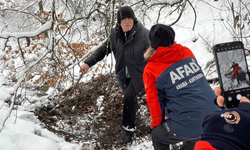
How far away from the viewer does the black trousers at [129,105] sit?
280cm

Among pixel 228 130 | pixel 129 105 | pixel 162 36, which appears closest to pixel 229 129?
pixel 228 130

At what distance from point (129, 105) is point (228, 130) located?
1988 mm

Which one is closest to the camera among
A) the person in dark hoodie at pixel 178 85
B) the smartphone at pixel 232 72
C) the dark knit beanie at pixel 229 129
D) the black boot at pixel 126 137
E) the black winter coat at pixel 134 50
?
the dark knit beanie at pixel 229 129

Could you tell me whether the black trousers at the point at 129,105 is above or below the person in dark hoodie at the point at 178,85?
below

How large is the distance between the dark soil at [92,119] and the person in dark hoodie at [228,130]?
208 centimetres

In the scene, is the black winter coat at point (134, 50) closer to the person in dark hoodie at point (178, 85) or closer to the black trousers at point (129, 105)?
the black trousers at point (129, 105)

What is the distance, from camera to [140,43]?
2.64 metres

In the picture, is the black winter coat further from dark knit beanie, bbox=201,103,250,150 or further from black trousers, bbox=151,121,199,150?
dark knit beanie, bbox=201,103,250,150

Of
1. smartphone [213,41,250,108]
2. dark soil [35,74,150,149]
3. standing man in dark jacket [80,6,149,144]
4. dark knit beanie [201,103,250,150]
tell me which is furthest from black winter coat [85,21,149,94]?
dark knit beanie [201,103,250,150]

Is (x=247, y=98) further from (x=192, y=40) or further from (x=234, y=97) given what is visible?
(x=192, y=40)

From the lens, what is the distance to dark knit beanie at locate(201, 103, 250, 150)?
0.88 meters

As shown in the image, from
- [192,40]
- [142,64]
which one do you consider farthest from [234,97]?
[192,40]

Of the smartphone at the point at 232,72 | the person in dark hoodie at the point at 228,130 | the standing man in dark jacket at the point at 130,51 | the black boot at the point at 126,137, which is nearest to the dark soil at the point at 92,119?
the black boot at the point at 126,137

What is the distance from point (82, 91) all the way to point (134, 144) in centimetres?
234
